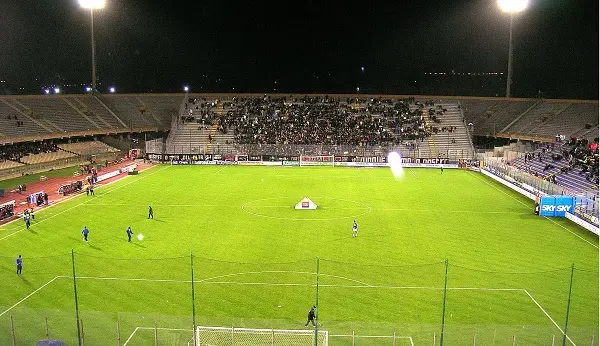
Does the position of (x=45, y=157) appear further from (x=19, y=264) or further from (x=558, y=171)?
(x=558, y=171)

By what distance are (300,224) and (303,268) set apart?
870 cm

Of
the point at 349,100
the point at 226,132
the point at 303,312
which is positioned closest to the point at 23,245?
the point at 303,312

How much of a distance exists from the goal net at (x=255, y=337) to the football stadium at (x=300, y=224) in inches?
2.3

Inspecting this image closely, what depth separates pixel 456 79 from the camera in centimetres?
8212

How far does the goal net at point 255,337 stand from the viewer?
46.2 ft

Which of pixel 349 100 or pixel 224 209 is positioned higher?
pixel 349 100

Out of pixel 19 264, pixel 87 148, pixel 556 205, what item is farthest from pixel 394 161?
pixel 19 264

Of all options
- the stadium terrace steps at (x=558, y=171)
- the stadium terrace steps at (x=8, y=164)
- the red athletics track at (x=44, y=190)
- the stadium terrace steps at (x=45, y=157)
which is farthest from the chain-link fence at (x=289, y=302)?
the stadium terrace steps at (x=45, y=157)

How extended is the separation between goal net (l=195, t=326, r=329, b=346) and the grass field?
764 millimetres

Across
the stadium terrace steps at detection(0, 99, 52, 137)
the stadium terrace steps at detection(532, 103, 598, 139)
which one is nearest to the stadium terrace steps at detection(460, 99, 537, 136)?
the stadium terrace steps at detection(532, 103, 598, 139)

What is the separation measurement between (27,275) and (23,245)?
571 cm

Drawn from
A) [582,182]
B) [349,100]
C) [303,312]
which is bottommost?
[303,312]

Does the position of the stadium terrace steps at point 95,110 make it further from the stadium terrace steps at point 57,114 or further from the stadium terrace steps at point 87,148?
the stadium terrace steps at point 87,148

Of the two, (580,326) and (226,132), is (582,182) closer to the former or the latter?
(580,326)
